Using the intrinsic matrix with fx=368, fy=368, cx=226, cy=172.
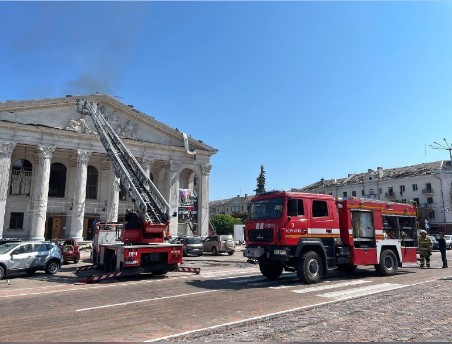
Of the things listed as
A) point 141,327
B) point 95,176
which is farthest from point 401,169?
point 141,327

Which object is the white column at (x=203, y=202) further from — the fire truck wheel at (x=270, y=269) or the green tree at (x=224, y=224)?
the fire truck wheel at (x=270, y=269)

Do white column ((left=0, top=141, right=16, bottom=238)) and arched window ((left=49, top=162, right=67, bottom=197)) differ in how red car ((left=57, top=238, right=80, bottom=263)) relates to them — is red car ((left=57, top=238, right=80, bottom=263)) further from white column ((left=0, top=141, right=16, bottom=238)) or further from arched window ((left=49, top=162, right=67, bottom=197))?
arched window ((left=49, top=162, right=67, bottom=197))

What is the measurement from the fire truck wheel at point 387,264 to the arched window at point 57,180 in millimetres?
33495

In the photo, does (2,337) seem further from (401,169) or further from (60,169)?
(401,169)

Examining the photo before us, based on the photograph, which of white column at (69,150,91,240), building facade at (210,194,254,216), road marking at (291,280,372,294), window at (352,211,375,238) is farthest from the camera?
building facade at (210,194,254,216)

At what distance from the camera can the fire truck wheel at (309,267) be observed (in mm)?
12354

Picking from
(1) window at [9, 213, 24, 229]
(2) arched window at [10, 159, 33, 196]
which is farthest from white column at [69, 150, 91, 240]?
(2) arched window at [10, 159, 33, 196]

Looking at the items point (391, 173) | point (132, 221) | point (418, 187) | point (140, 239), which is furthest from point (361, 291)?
A: point (391, 173)

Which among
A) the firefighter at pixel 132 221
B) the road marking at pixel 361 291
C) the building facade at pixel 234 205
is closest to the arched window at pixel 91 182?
the firefighter at pixel 132 221

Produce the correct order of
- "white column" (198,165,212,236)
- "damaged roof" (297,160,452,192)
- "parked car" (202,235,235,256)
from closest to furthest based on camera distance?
"parked car" (202,235,235,256), "white column" (198,165,212,236), "damaged roof" (297,160,452,192)

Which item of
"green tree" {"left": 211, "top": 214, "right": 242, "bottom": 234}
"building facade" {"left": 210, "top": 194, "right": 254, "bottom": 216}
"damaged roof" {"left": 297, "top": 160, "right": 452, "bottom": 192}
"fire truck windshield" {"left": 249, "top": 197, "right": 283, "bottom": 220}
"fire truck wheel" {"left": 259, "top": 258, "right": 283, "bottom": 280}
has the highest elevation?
A: "damaged roof" {"left": 297, "top": 160, "right": 452, "bottom": 192}

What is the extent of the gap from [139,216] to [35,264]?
5.31 m

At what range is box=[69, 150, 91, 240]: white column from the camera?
112 ft

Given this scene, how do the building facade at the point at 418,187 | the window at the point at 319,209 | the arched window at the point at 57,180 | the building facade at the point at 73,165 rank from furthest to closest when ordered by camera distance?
the building facade at the point at 418,187 < the arched window at the point at 57,180 < the building facade at the point at 73,165 < the window at the point at 319,209
